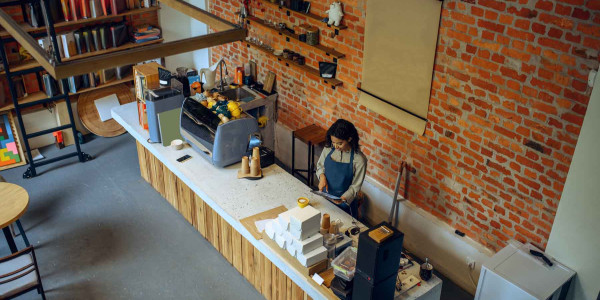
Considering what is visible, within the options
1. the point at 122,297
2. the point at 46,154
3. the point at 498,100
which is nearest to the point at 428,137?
the point at 498,100

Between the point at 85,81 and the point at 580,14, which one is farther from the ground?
the point at 580,14

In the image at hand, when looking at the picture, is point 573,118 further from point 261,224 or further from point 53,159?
point 53,159

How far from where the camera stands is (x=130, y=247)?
518cm

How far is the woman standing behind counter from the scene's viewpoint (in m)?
4.31

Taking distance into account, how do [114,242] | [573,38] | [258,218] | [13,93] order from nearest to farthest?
[573,38]
[258,218]
[114,242]
[13,93]

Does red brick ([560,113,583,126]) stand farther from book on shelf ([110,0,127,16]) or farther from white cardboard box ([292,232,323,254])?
book on shelf ([110,0,127,16])

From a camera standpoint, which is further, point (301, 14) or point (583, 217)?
point (301, 14)

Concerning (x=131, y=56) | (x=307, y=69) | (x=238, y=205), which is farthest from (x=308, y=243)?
(x=307, y=69)

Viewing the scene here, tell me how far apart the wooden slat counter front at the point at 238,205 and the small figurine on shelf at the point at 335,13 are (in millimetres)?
1556

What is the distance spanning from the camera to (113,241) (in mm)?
5254

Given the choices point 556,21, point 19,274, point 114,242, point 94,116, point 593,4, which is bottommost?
point 114,242

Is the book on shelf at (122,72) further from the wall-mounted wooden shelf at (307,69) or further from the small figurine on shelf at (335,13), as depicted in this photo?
the small figurine on shelf at (335,13)

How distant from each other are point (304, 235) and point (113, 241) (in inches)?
99.8

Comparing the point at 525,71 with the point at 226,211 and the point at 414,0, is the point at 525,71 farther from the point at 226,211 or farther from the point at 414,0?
the point at 226,211
